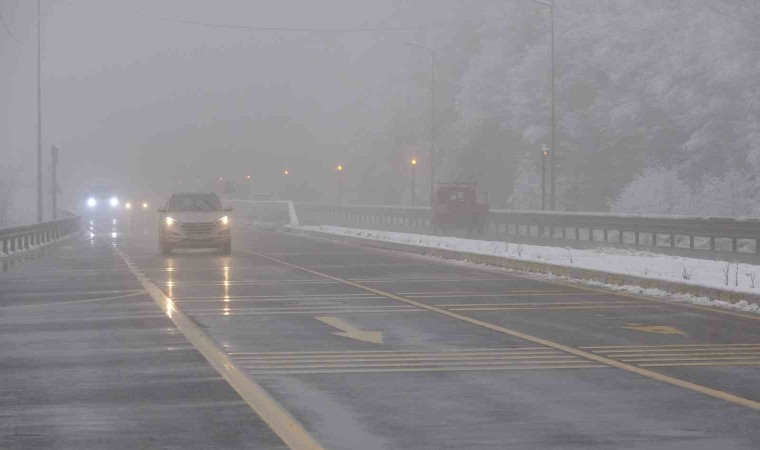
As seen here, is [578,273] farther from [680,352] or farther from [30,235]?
[30,235]

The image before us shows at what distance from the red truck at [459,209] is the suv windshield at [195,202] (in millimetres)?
19725

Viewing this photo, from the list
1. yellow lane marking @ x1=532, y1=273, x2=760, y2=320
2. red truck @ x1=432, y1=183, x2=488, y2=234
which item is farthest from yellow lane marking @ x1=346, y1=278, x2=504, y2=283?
red truck @ x1=432, y1=183, x2=488, y2=234

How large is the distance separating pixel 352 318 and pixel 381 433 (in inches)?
332

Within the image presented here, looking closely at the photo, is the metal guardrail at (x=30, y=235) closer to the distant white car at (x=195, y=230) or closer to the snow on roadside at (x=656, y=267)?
the distant white car at (x=195, y=230)

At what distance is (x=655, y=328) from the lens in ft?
51.3

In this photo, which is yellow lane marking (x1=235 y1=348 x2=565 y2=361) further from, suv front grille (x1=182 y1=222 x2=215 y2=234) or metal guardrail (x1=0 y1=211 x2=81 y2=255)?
suv front grille (x1=182 y1=222 x2=215 y2=234)

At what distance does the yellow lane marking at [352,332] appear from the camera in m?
14.5

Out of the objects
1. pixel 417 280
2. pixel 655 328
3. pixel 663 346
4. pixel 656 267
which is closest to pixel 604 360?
pixel 663 346

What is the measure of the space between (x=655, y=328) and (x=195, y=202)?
24.6 metres

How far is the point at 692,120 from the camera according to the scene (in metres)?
61.1

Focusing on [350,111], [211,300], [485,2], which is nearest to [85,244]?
[211,300]

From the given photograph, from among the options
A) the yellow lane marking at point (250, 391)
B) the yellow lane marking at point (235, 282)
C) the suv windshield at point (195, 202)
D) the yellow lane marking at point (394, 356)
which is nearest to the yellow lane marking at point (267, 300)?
the yellow lane marking at point (250, 391)

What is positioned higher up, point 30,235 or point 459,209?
point 459,209

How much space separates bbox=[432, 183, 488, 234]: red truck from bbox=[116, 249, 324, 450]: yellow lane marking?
3979 centimetres
